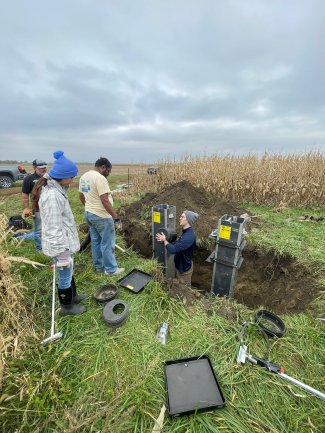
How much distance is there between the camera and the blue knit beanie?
244cm

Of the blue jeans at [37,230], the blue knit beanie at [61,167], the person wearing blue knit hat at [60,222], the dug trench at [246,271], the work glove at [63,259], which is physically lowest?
the dug trench at [246,271]

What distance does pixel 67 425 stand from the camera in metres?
1.75

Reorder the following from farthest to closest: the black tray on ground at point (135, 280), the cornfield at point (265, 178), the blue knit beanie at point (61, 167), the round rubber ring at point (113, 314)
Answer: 1. the cornfield at point (265, 178)
2. the black tray on ground at point (135, 280)
3. the round rubber ring at point (113, 314)
4. the blue knit beanie at point (61, 167)

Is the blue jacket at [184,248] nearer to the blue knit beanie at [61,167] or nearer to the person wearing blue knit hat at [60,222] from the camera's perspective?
the person wearing blue knit hat at [60,222]

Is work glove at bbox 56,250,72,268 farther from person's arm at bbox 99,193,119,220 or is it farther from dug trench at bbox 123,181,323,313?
dug trench at bbox 123,181,323,313

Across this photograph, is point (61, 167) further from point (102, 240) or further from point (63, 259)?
point (102, 240)

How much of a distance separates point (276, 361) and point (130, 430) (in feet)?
5.05

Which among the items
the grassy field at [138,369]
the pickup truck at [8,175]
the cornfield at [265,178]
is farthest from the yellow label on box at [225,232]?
the pickup truck at [8,175]

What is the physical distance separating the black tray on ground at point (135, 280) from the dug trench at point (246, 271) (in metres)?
0.32

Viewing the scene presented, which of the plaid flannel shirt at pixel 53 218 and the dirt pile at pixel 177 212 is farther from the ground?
the plaid flannel shirt at pixel 53 218

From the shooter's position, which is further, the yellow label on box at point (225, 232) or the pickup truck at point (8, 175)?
the pickup truck at point (8, 175)

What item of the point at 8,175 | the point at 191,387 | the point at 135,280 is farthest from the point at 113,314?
the point at 8,175

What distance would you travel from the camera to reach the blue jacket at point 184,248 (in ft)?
11.8

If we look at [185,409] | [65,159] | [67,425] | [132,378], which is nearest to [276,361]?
[185,409]
